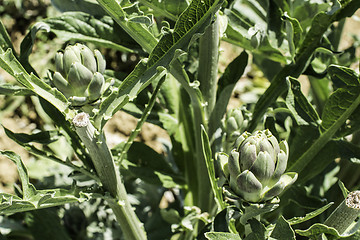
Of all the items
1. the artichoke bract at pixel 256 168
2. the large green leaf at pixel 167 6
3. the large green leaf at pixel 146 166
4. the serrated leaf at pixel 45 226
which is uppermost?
the large green leaf at pixel 167 6

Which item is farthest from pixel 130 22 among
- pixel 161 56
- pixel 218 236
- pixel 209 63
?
pixel 218 236

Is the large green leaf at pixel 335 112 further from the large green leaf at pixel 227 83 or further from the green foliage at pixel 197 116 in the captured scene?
the large green leaf at pixel 227 83

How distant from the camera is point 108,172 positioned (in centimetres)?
72

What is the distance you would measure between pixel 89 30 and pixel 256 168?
1.45ft

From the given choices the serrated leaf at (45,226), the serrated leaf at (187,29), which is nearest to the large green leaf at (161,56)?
the serrated leaf at (187,29)

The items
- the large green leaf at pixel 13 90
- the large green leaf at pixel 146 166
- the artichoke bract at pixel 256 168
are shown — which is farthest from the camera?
the large green leaf at pixel 146 166

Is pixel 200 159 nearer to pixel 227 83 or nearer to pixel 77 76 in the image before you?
pixel 227 83

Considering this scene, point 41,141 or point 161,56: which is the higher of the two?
point 161,56

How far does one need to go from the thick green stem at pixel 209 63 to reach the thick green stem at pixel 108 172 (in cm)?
22

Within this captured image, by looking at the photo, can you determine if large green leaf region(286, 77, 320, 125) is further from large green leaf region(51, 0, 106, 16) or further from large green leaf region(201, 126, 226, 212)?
large green leaf region(51, 0, 106, 16)

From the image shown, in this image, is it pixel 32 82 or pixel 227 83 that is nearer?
pixel 32 82

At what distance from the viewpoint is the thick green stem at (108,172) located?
65 cm

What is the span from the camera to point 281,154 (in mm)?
607

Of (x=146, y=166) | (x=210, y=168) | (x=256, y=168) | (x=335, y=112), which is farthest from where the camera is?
(x=146, y=166)
